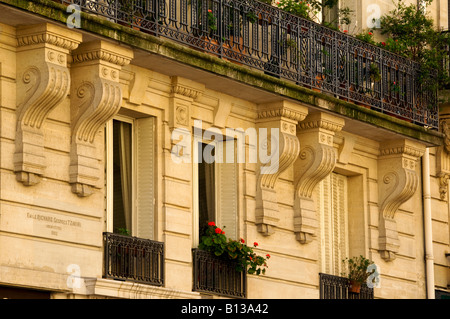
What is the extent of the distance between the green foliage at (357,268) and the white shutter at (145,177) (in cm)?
385

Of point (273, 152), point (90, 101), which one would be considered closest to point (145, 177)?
point (90, 101)

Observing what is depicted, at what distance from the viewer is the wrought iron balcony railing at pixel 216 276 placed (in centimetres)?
1695

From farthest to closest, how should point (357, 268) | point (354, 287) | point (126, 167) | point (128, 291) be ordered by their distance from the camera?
point (357, 268), point (354, 287), point (126, 167), point (128, 291)

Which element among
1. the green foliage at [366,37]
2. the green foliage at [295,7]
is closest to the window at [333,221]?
the green foliage at [366,37]

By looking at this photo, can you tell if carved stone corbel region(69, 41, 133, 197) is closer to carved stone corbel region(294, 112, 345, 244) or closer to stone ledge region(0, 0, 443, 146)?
stone ledge region(0, 0, 443, 146)

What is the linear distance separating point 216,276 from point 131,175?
1.63 metres

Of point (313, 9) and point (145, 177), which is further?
point (313, 9)

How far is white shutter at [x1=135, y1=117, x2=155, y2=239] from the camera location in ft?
54.5

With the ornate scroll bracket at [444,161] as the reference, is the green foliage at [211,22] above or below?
above

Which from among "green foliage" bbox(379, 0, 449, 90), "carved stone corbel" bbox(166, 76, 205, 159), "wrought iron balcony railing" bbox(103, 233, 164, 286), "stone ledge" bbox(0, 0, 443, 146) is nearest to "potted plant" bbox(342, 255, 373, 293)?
"stone ledge" bbox(0, 0, 443, 146)

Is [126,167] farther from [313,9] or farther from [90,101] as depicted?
[313,9]

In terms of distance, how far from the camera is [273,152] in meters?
18.0

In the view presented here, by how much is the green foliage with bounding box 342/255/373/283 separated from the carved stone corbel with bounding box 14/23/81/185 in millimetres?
5929

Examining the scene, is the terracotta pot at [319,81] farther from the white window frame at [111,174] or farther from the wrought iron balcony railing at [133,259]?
the wrought iron balcony railing at [133,259]
